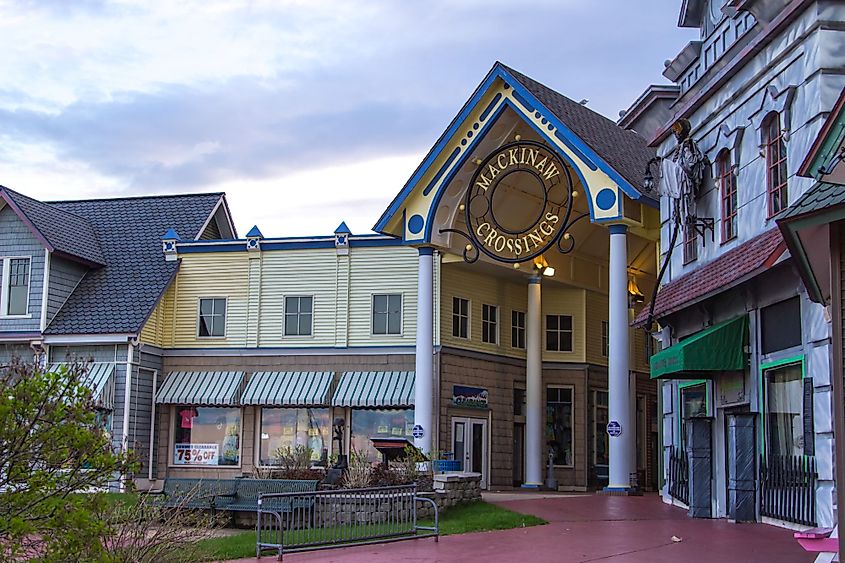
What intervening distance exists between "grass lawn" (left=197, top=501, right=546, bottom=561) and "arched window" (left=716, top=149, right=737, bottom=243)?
Answer: 6205 millimetres

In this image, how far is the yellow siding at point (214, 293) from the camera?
35844mm

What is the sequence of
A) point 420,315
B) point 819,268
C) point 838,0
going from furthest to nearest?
point 420,315
point 838,0
point 819,268

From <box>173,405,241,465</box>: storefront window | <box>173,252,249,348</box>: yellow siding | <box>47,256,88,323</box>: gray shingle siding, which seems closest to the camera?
<box>47,256,88,323</box>: gray shingle siding

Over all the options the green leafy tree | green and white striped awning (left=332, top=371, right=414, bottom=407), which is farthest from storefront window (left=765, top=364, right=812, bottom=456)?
green and white striped awning (left=332, top=371, right=414, bottom=407)

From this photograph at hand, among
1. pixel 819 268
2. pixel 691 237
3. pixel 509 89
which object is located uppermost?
pixel 509 89

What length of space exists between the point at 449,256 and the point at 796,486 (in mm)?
16820

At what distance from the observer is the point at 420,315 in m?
31.3

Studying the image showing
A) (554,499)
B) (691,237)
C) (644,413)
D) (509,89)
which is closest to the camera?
(691,237)

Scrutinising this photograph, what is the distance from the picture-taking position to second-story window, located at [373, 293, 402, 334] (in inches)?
1347

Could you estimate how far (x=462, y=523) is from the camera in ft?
68.0

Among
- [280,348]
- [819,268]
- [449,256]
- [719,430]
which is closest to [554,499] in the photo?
[719,430]

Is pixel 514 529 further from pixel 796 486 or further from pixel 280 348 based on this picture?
pixel 280 348

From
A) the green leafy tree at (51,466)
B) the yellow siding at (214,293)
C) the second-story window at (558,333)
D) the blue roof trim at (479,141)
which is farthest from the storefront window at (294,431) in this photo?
the green leafy tree at (51,466)

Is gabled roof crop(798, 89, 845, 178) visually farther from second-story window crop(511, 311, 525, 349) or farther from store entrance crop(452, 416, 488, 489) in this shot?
second-story window crop(511, 311, 525, 349)
